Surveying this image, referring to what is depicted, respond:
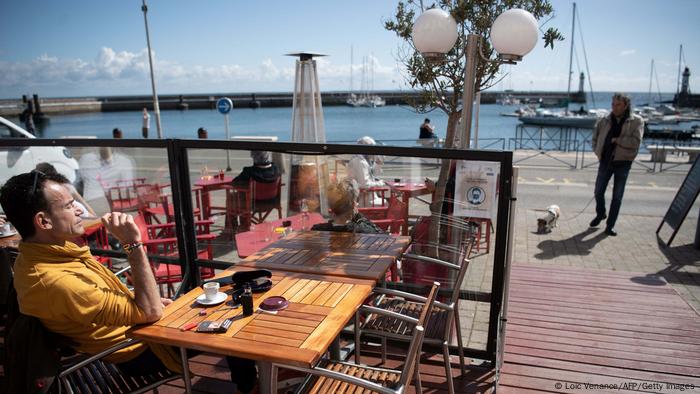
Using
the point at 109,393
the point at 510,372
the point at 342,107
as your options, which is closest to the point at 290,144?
the point at 109,393

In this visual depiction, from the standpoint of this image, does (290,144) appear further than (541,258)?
No

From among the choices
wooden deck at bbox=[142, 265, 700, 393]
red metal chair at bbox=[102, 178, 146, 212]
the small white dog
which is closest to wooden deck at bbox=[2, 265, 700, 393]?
wooden deck at bbox=[142, 265, 700, 393]

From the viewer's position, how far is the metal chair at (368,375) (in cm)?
169

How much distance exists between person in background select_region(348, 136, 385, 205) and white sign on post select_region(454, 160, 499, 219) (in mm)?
594

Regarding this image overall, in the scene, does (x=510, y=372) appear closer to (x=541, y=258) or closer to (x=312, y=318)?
(x=312, y=318)

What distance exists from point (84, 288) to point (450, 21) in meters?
3.23

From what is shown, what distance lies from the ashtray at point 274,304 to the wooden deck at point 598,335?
146cm

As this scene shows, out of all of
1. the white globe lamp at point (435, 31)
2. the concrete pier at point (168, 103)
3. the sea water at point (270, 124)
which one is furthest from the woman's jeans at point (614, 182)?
the concrete pier at point (168, 103)

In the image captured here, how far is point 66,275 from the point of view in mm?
1819

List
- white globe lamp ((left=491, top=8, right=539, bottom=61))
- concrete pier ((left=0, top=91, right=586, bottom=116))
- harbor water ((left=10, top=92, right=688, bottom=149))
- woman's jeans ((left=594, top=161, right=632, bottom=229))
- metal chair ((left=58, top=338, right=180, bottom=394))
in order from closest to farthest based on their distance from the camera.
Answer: metal chair ((left=58, top=338, right=180, bottom=394)) → white globe lamp ((left=491, top=8, right=539, bottom=61)) → woman's jeans ((left=594, top=161, right=632, bottom=229)) → harbor water ((left=10, top=92, right=688, bottom=149)) → concrete pier ((left=0, top=91, right=586, bottom=116))

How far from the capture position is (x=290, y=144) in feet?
9.59

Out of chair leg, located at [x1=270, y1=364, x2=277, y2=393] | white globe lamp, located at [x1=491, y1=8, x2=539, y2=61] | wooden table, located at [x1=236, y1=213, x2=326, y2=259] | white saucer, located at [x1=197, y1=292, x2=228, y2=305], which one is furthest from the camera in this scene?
white globe lamp, located at [x1=491, y1=8, x2=539, y2=61]

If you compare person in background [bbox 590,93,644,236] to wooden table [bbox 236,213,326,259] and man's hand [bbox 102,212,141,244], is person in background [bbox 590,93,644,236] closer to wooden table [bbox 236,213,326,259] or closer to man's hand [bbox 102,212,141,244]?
wooden table [bbox 236,213,326,259]

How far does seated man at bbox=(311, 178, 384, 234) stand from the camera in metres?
3.18
